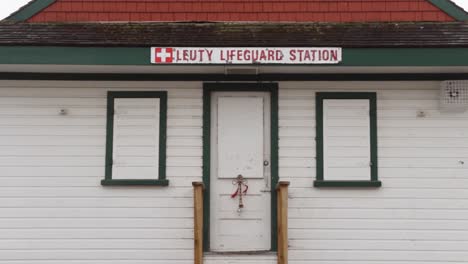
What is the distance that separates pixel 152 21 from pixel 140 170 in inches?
89.5

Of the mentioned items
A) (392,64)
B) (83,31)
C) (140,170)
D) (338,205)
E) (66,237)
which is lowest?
(66,237)

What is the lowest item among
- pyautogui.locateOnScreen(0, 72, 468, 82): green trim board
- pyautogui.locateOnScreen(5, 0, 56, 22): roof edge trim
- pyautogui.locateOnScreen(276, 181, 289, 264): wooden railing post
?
pyautogui.locateOnScreen(276, 181, 289, 264): wooden railing post

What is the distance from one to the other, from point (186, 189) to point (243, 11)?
2.80 m

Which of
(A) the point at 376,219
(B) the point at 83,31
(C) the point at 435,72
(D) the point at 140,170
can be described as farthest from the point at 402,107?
(B) the point at 83,31

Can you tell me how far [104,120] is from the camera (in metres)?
7.55

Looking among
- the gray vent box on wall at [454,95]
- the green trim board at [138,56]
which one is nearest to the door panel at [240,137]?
the green trim board at [138,56]

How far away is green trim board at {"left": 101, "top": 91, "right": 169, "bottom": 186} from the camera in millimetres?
7402

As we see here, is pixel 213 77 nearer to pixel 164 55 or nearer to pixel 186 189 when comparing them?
pixel 164 55

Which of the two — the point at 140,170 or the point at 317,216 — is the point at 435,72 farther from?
the point at 140,170

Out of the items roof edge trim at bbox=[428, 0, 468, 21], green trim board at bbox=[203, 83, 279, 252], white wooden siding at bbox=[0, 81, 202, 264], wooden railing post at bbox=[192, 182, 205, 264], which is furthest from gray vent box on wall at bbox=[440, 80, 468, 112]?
wooden railing post at bbox=[192, 182, 205, 264]

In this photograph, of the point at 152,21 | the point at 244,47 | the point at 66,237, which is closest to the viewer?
the point at 244,47

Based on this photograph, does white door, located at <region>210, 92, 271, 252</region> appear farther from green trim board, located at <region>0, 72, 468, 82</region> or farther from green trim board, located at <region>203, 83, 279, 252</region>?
green trim board, located at <region>0, 72, 468, 82</region>

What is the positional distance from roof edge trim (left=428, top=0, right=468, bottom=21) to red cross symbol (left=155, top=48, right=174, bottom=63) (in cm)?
403

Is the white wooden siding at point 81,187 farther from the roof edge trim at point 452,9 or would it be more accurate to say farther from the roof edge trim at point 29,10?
the roof edge trim at point 452,9
